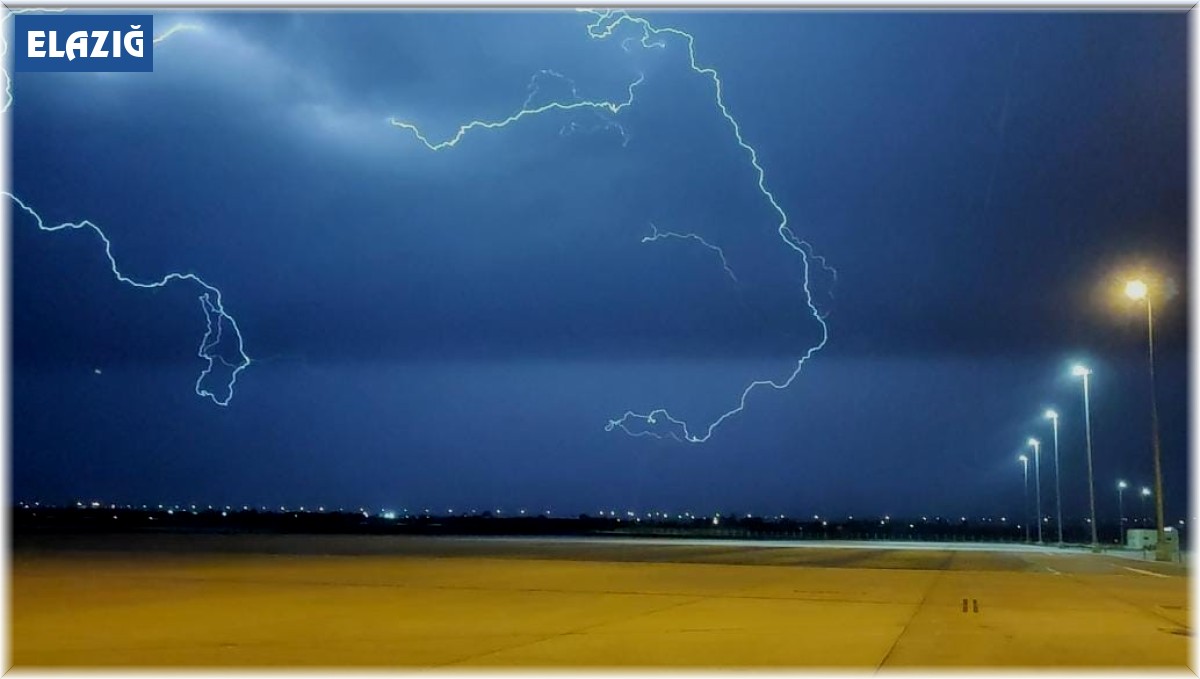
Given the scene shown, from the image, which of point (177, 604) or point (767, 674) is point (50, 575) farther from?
point (767, 674)

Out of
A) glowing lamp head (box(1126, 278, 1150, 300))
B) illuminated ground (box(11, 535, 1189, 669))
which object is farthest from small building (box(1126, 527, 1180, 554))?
illuminated ground (box(11, 535, 1189, 669))

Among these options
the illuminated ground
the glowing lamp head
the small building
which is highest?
the glowing lamp head

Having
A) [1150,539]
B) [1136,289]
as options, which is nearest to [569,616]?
[1136,289]

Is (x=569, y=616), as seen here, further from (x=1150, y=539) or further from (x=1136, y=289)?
(x=1150, y=539)

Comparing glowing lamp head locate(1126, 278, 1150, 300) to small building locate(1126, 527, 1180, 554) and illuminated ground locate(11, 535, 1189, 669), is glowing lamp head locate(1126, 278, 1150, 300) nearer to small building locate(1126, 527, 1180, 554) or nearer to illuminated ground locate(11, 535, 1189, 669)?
small building locate(1126, 527, 1180, 554)

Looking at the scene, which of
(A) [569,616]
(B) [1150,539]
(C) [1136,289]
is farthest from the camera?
(B) [1150,539]

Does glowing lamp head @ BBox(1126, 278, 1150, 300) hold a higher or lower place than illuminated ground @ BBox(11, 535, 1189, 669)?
higher

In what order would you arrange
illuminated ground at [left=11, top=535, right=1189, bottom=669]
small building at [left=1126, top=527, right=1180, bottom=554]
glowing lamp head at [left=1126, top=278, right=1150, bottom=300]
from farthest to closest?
small building at [left=1126, top=527, right=1180, bottom=554], glowing lamp head at [left=1126, top=278, right=1150, bottom=300], illuminated ground at [left=11, top=535, right=1189, bottom=669]

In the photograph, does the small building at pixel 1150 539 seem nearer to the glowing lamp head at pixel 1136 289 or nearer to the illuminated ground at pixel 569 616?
the glowing lamp head at pixel 1136 289

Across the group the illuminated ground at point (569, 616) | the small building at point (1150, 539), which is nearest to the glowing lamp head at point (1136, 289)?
the small building at point (1150, 539)
